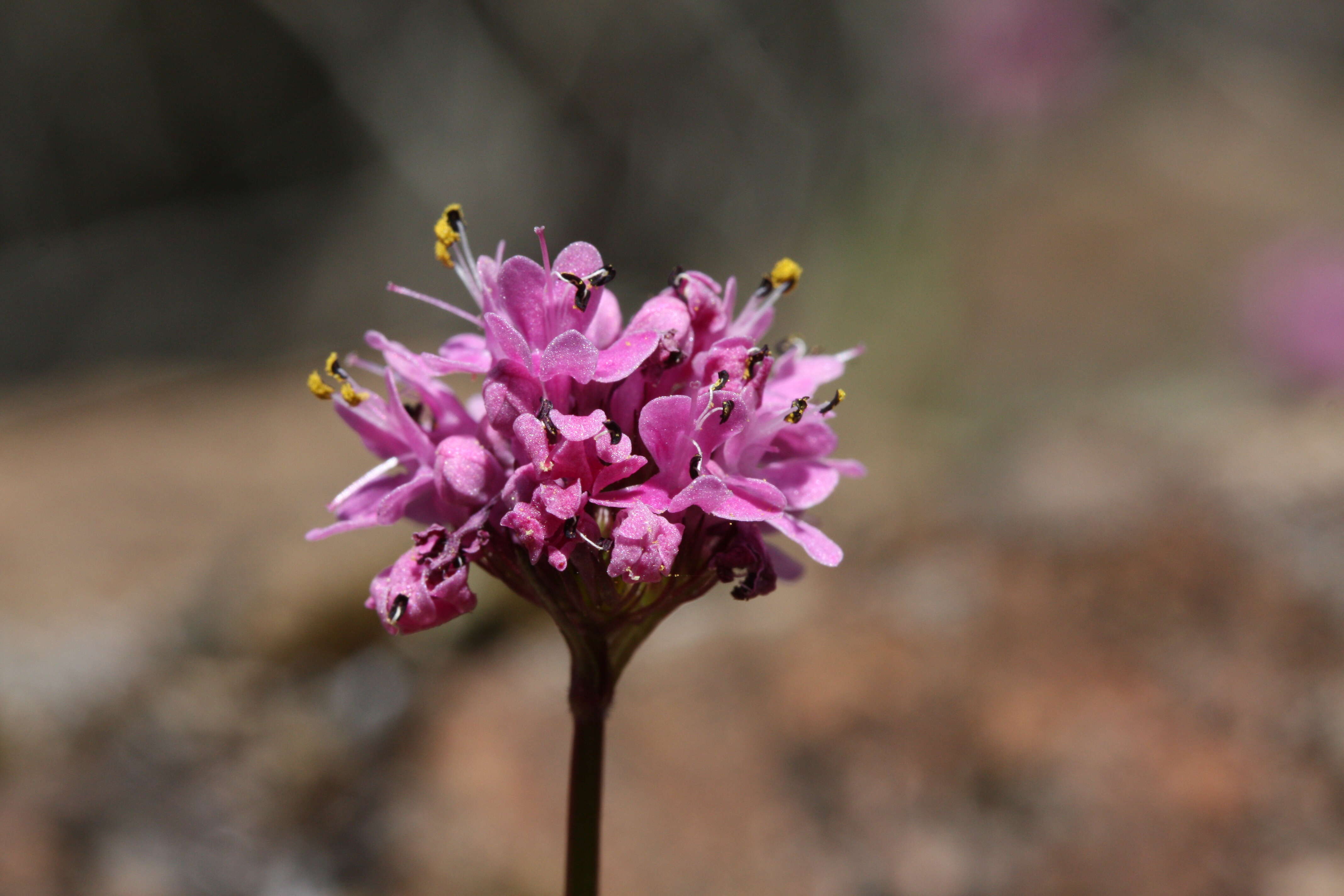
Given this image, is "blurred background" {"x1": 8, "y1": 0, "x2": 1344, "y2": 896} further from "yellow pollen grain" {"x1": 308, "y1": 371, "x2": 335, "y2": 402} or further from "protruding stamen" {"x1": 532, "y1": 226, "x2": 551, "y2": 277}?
"protruding stamen" {"x1": 532, "y1": 226, "x2": 551, "y2": 277}

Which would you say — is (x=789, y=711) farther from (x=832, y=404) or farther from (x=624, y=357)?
(x=624, y=357)

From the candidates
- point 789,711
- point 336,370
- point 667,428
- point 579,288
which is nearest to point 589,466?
point 667,428

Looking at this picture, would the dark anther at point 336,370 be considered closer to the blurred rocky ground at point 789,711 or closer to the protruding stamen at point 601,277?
the protruding stamen at point 601,277

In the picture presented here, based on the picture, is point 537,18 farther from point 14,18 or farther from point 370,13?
point 14,18

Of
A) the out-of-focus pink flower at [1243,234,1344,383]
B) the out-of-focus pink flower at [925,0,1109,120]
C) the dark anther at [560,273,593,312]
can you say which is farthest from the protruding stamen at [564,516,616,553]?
the out-of-focus pink flower at [925,0,1109,120]

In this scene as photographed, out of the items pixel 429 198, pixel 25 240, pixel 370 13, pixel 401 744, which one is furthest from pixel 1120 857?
pixel 25 240
